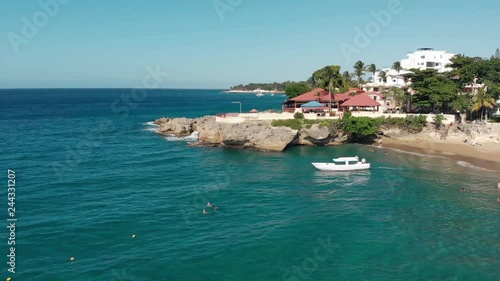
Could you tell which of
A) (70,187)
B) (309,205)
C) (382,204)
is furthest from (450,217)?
(70,187)

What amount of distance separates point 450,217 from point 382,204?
6.38 metres

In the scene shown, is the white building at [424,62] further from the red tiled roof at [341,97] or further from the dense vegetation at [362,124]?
the dense vegetation at [362,124]

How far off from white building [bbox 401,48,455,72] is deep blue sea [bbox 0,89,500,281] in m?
74.4

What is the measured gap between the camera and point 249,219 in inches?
1423

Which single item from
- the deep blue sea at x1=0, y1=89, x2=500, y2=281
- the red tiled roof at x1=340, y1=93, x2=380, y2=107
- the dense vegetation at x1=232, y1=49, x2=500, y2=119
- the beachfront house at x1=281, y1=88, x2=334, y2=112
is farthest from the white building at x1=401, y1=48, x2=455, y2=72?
the deep blue sea at x1=0, y1=89, x2=500, y2=281

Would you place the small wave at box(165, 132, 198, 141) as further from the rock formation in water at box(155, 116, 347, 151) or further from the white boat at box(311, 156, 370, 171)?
the white boat at box(311, 156, 370, 171)

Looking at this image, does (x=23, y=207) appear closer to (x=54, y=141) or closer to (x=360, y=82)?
(x=54, y=141)

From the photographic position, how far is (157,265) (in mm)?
27734

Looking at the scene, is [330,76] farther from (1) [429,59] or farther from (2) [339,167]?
(1) [429,59]

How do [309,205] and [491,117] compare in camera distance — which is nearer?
[309,205]

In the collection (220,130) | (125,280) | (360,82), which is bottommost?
(125,280)

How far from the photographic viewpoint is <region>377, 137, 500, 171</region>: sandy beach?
57.4 meters

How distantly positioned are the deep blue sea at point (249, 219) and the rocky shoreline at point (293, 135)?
442 centimetres

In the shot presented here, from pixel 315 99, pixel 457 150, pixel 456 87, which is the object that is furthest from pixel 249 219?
pixel 456 87
